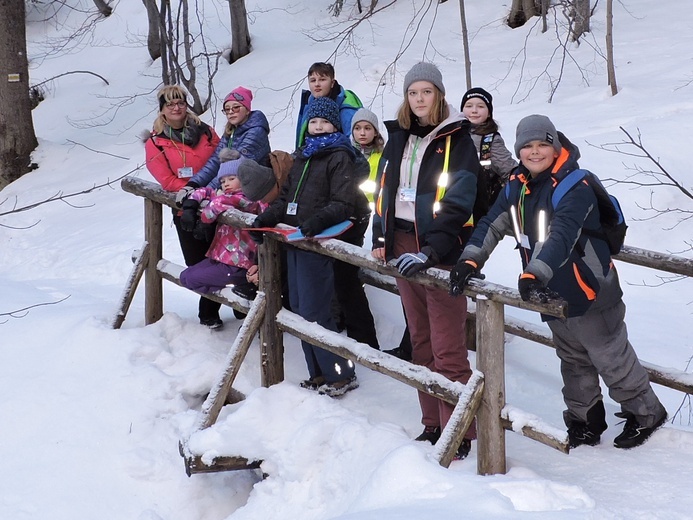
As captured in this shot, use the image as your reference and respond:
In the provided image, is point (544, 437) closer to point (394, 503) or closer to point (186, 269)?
point (394, 503)

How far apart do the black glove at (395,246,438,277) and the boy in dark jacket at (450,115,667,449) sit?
177 millimetres

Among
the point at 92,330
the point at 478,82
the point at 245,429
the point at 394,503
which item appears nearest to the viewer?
the point at 394,503

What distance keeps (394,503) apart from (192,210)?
8.75 ft

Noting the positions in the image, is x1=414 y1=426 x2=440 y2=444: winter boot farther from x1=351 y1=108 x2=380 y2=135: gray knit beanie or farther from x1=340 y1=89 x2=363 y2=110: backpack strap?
x1=340 y1=89 x2=363 y2=110: backpack strap

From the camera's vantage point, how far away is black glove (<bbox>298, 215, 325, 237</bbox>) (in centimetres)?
431

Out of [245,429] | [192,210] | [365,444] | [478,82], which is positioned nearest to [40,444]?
[245,429]

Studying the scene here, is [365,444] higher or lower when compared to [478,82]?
lower

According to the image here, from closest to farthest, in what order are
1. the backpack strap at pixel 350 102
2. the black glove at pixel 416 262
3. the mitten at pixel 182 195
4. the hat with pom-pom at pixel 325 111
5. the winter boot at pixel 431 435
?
the black glove at pixel 416 262
the winter boot at pixel 431 435
the hat with pom-pom at pixel 325 111
the mitten at pixel 182 195
the backpack strap at pixel 350 102

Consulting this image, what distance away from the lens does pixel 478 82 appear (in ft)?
41.8

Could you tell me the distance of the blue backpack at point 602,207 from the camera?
11.6 ft

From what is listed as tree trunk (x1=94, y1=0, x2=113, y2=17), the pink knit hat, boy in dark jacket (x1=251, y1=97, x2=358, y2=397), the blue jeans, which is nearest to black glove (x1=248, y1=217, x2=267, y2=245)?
boy in dark jacket (x1=251, y1=97, x2=358, y2=397)

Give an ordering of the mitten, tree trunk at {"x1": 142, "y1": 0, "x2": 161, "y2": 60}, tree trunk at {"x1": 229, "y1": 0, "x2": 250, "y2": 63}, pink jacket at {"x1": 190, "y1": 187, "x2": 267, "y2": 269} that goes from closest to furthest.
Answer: pink jacket at {"x1": 190, "y1": 187, "x2": 267, "y2": 269}
the mitten
tree trunk at {"x1": 229, "y1": 0, "x2": 250, "y2": 63}
tree trunk at {"x1": 142, "y1": 0, "x2": 161, "y2": 60}

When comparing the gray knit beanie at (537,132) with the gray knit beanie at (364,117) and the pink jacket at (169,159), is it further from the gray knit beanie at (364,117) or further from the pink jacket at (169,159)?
the pink jacket at (169,159)

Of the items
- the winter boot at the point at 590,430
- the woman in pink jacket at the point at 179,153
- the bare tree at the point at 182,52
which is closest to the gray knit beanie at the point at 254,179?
the woman in pink jacket at the point at 179,153
